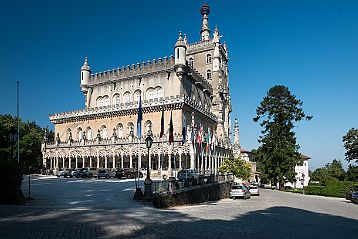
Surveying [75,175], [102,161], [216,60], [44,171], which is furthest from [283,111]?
[44,171]

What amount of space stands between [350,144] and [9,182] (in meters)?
65.5

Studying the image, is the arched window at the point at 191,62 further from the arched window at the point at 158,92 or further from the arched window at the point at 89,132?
the arched window at the point at 89,132

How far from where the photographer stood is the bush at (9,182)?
16.1 m

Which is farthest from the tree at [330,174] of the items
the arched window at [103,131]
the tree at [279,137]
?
the arched window at [103,131]

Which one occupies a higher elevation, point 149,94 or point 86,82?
point 86,82

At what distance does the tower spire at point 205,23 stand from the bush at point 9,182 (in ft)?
216

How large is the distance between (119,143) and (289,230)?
134ft

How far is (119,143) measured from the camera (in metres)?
51.6

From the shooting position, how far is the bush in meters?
16.1

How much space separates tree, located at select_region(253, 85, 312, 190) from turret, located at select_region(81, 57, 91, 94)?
34.7 m

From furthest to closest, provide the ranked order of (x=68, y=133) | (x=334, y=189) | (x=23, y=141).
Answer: (x=68, y=133), (x=23, y=141), (x=334, y=189)

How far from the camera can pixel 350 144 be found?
2571 inches

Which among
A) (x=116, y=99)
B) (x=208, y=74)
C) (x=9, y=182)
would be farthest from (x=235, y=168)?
(x=9, y=182)

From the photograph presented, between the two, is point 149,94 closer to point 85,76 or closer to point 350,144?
point 85,76
